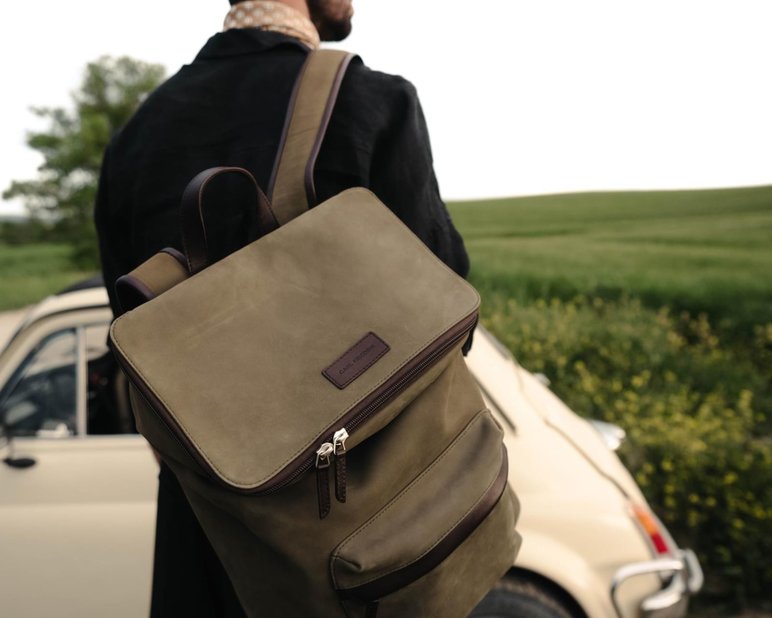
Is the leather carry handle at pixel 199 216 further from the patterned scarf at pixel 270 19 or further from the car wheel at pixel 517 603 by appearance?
the car wheel at pixel 517 603

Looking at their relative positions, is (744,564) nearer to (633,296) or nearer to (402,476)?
(402,476)

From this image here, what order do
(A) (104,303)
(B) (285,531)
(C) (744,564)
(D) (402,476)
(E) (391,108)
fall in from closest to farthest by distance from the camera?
(B) (285,531) < (D) (402,476) < (E) (391,108) < (A) (104,303) < (C) (744,564)

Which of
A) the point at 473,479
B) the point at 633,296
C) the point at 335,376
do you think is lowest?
the point at 633,296

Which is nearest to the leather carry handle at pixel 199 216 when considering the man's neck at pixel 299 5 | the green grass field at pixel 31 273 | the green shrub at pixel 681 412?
the man's neck at pixel 299 5

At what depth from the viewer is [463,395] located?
4.21 feet

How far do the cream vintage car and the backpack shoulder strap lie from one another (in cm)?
120

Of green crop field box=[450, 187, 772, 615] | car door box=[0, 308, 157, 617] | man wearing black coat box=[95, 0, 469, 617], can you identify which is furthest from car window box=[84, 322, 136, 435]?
green crop field box=[450, 187, 772, 615]

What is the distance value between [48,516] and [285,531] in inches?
61.2

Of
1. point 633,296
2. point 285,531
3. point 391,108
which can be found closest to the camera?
point 285,531

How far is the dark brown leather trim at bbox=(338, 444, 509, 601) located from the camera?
111cm

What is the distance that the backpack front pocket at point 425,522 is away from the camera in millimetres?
1084

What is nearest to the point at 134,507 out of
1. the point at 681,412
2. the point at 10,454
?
the point at 10,454

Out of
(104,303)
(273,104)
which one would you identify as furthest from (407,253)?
(104,303)

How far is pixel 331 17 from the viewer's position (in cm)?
150
